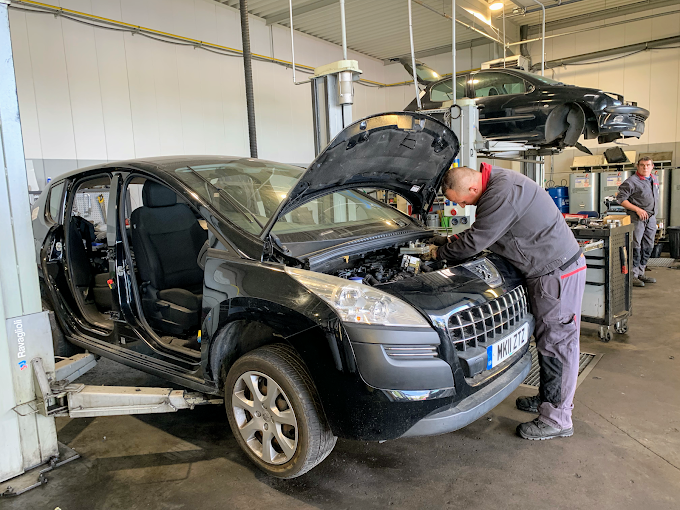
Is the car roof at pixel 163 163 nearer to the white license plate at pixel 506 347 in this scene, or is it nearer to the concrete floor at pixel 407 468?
the concrete floor at pixel 407 468

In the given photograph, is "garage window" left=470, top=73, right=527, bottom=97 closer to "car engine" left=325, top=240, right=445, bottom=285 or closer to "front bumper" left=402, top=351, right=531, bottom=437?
"car engine" left=325, top=240, right=445, bottom=285

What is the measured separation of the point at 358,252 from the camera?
238cm

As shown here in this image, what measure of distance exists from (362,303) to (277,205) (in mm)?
876

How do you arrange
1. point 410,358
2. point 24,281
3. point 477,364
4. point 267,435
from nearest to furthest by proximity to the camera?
point 410,358 → point 477,364 → point 267,435 → point 24,281

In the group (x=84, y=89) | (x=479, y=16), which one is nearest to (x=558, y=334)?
(x=479, y=16)

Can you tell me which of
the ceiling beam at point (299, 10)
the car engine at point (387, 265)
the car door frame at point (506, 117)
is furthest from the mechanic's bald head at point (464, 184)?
the ceiling beam at point (299, 10)

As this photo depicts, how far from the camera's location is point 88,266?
10.9 feet

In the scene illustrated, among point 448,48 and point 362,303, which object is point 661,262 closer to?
point 448,48

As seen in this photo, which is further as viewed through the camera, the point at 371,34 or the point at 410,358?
the point at 371,34

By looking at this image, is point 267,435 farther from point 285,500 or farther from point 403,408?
point 403,408

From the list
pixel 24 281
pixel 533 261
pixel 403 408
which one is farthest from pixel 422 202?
pixel 24 281

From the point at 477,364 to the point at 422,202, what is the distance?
59.4 inches

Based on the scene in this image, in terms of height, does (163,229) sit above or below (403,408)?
above

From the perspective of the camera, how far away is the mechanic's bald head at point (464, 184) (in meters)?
2.46
